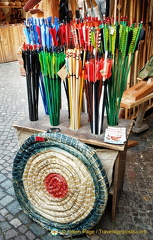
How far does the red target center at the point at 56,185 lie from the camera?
173 centimetres

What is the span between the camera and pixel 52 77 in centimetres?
172

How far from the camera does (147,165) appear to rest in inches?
111

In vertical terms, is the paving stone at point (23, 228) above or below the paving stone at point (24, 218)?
below

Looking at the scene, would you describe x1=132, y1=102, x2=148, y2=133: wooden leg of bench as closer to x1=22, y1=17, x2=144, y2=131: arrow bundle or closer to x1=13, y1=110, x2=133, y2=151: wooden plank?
x1=13, y1=110, x2=133, y2=151: wooden plank

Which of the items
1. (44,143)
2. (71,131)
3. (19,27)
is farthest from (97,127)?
(19,27)

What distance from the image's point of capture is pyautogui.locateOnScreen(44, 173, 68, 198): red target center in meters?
1.73

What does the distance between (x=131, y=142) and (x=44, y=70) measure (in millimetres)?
1988

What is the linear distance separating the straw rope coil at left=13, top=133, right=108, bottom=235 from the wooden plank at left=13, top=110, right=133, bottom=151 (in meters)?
0.11

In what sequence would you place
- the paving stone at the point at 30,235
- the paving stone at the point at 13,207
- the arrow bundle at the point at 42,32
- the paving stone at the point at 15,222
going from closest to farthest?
the arrow bundle at the point at 42,32 < the paving stone at the point at 30,235 < the paving stone at the point at 15,222 < the paving stone at the point at 13,207

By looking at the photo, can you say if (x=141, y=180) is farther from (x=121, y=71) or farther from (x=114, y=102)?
(x=121, y=71)

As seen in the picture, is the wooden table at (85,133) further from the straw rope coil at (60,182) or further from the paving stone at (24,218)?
the paving stone at (24,218)

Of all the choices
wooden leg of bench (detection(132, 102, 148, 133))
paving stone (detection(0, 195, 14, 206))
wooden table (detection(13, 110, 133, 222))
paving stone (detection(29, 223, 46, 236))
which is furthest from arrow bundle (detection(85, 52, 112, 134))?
wooden leg of bench (detection(132, 102, 148, 133))

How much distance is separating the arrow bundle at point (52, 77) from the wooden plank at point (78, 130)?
9cm

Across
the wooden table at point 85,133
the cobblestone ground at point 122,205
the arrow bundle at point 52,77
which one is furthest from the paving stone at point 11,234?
the arrow bundle at point 52,77
